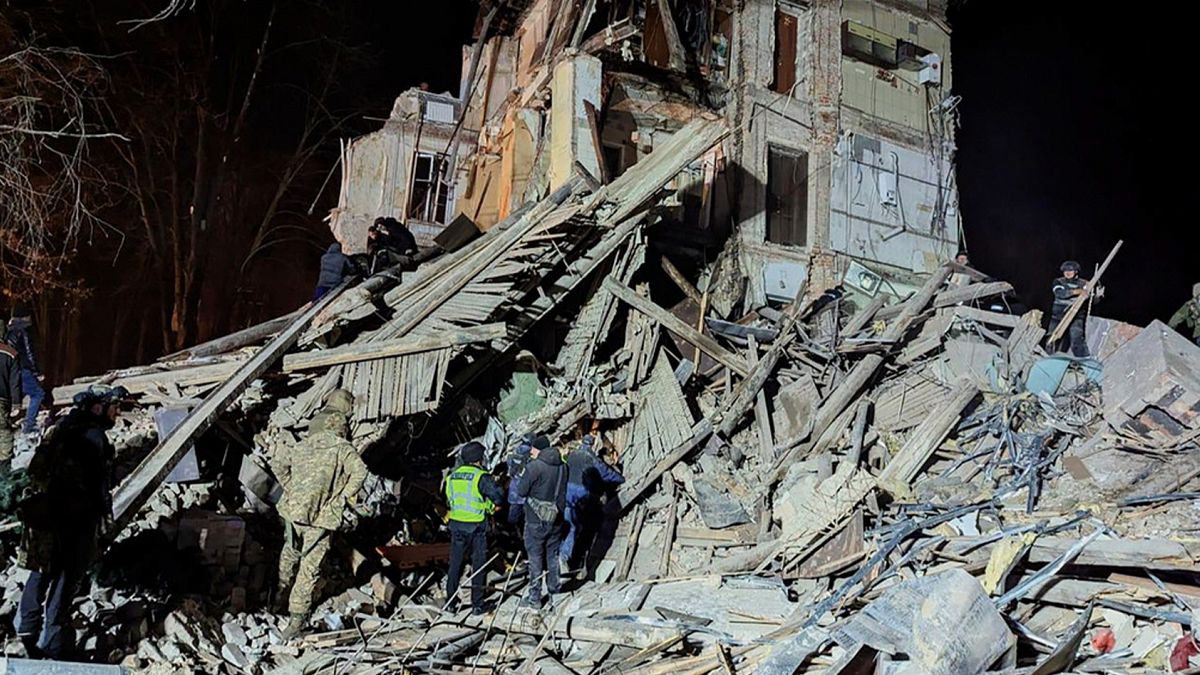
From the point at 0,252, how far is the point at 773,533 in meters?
11.6

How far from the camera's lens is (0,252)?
11.1m

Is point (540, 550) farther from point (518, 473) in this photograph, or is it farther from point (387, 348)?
point (387, 348)

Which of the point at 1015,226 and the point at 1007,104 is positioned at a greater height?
the point at 1007,104

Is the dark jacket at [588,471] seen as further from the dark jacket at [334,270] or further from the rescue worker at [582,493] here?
the dark jacket at [334,270]

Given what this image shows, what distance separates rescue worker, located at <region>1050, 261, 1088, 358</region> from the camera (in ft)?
37.3

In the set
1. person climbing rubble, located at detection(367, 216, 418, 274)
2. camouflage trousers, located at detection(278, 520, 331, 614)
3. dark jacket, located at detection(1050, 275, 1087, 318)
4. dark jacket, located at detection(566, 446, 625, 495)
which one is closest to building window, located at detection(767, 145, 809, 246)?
dark jacket, located at detection(1050, 275, 1087, 318)

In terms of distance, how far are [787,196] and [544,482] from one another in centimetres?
1077

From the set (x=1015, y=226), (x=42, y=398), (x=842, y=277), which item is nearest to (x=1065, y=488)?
(x=842, y=277)

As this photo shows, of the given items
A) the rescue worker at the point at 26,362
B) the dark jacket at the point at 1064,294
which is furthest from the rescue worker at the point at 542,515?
the dark jacket at the point at 1064,294

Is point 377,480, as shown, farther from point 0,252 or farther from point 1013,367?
point 1013,367

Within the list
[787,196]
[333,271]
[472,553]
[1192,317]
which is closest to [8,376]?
[333,271]

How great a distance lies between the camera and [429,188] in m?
18.3

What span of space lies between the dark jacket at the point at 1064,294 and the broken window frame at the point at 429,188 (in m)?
13.0

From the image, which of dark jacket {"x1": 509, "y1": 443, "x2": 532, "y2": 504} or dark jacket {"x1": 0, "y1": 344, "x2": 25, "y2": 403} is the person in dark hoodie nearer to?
dark jacket {"x1": 0, "y1": 344, "x2": 25, "y2": 403}
